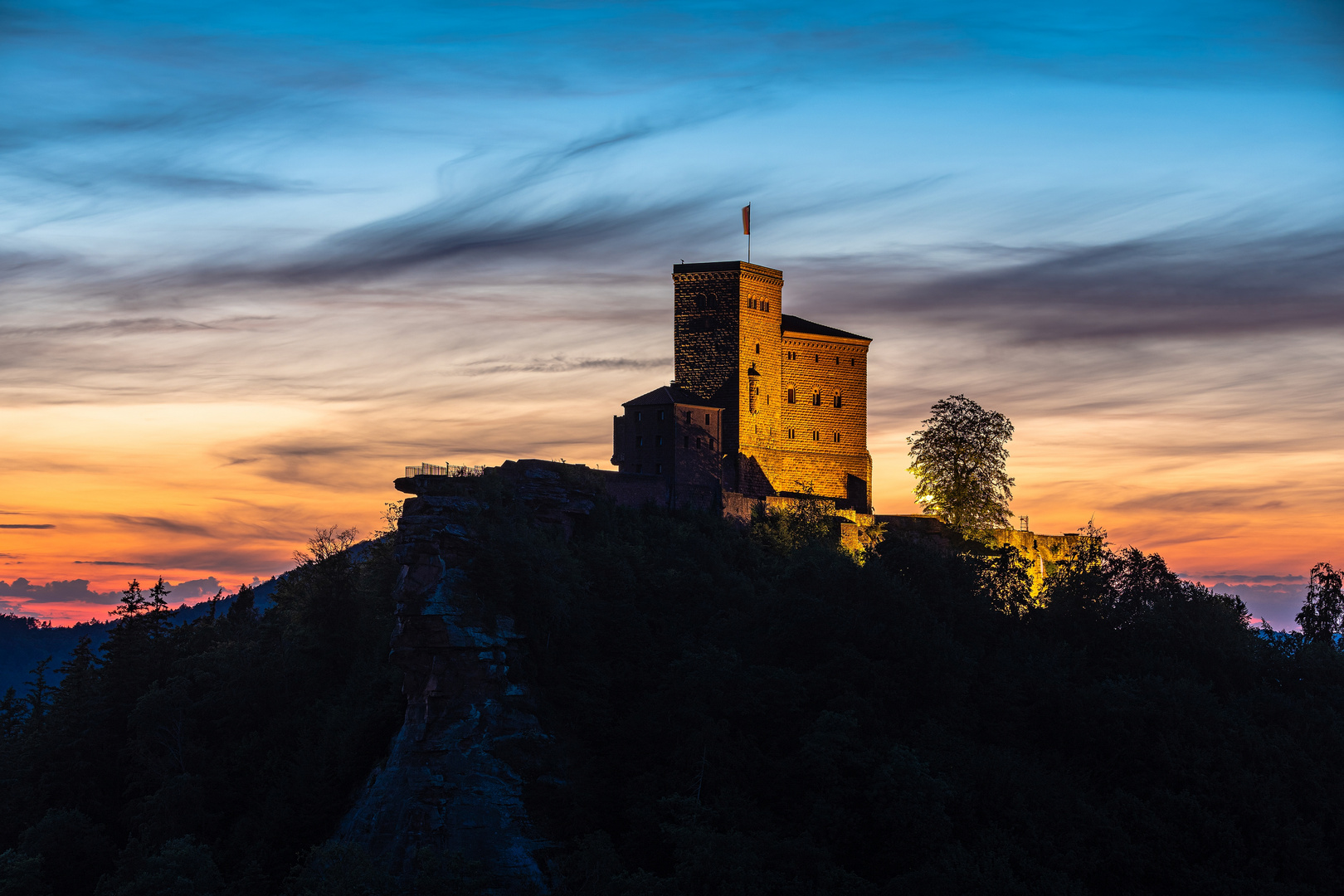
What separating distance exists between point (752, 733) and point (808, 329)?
3639cm

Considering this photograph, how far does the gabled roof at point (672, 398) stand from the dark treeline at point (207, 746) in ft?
57.2

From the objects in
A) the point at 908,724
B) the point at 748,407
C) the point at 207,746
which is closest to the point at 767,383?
the point at 748,407

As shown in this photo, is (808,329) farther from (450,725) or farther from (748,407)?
(450,725)

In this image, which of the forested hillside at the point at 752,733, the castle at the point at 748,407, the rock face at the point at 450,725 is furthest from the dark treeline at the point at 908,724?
the castle at the point at 748,407

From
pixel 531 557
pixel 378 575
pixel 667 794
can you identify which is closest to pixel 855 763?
pixel 667 794

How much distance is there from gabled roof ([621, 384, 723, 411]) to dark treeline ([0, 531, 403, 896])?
17.4 meters

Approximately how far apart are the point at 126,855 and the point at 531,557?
73.6ft

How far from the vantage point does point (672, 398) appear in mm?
72375

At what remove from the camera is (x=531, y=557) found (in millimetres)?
56156

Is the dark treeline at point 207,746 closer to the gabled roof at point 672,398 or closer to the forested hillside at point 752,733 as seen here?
the forested hillside at point 752,733

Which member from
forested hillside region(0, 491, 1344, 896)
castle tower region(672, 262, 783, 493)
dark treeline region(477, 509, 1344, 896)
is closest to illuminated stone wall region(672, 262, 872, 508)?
castle tower region(672, 262, 783, 493)

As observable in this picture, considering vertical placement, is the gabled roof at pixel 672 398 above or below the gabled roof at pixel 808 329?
below

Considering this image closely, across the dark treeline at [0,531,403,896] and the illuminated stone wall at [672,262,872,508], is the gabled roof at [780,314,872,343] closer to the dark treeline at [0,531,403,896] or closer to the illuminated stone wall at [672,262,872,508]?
the illuminated stone wall at [672,262,872,508]

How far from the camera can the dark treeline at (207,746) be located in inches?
2115
